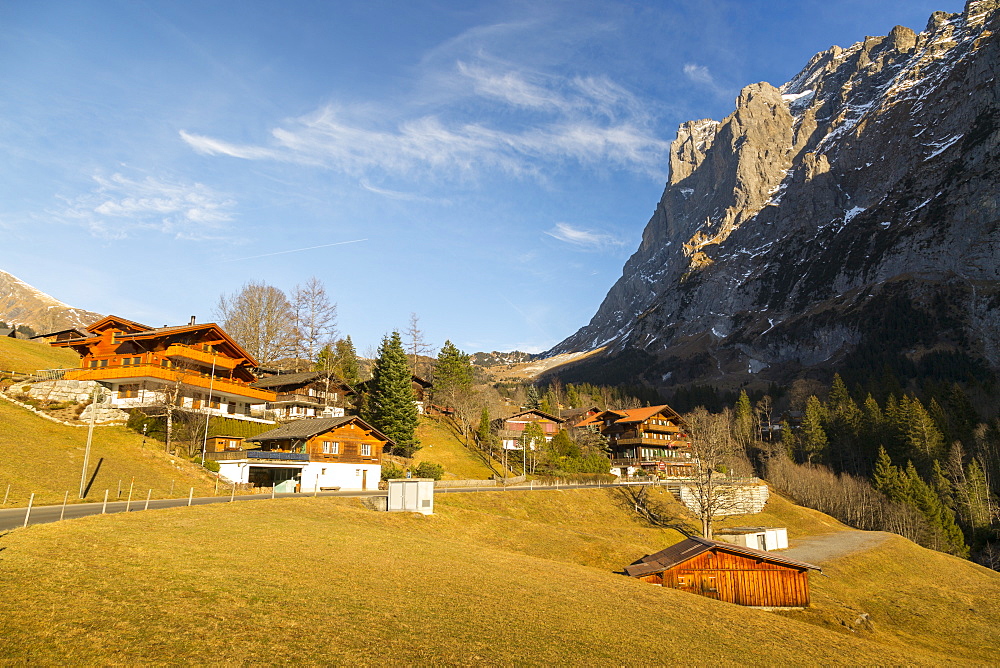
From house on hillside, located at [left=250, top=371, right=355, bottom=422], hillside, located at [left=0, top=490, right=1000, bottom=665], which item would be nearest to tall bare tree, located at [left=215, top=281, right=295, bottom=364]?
house on hillside, located at [left=250, top=371, right=355, bottom=422]

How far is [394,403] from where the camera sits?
73875 mm

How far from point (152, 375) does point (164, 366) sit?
12.2 feet

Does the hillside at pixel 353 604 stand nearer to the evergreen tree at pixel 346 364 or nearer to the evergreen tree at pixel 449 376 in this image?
the evergreen tree at pixel 346 364

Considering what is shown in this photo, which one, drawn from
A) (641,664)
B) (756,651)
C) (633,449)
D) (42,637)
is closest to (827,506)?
(633,449)

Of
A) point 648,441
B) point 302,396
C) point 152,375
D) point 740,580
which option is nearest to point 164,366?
point 152,375

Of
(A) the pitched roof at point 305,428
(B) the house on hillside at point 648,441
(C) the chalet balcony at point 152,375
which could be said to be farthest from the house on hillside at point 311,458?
(B) the house on hillside at point 648,441

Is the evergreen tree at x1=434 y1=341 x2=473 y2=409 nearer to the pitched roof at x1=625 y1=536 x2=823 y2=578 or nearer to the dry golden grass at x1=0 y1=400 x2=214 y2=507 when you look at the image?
the dry golden grass at x1=0 y1=400 x2=214 y2=507

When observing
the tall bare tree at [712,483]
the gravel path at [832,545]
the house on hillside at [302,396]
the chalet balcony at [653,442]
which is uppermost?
the house on hillside at [302,396]

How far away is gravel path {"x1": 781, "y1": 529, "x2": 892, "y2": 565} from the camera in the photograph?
190 ft

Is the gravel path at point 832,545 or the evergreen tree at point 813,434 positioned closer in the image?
the gravel path at point 832,545

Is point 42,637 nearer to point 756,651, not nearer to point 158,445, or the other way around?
point 756,651

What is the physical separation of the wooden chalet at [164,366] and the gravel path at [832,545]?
200 ft

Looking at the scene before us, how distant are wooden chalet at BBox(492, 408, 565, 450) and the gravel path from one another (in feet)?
115

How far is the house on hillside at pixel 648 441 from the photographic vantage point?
331ft
